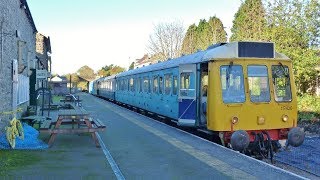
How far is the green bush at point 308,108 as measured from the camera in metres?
23.5

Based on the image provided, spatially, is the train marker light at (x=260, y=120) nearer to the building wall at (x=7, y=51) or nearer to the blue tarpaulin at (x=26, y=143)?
the blue tarpaulin at (x=26, y=143)

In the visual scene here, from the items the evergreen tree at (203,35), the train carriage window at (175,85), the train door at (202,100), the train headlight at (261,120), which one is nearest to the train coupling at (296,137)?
the train headlight at (261,120)

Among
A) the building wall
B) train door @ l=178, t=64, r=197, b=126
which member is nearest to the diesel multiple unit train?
train door @ l=178, t=64, r=197, b=126

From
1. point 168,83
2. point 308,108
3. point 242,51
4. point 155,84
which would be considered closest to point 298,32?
point 308,108

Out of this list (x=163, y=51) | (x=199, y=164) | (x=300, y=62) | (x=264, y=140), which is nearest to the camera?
(x=199, y=164)

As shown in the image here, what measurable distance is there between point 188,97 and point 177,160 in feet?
14.3

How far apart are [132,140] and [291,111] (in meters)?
4.54

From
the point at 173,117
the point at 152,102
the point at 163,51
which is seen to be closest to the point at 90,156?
the point at 173,117

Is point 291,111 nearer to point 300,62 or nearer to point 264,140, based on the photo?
point 264,140

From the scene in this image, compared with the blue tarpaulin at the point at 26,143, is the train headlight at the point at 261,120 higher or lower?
higher

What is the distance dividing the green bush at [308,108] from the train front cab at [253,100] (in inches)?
477

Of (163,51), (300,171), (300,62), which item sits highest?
(163,51)

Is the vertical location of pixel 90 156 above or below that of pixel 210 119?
below

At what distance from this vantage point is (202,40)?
150 feet
